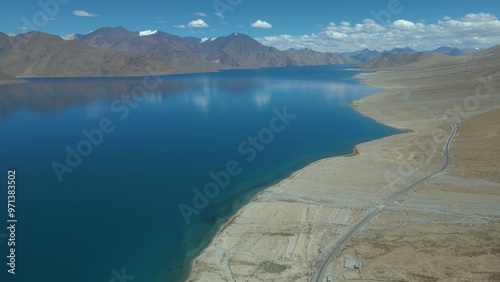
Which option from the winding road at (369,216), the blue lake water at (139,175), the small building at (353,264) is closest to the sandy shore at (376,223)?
the small building at (353,264)

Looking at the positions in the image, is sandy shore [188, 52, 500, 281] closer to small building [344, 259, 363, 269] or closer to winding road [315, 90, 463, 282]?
small building [344, 259, 363, 269]

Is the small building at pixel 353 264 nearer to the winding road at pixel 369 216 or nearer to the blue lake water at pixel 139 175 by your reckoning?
the winding road at pixel 369 216

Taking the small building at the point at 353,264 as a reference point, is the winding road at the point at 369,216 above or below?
above

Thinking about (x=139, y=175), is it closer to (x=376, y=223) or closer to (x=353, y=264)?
(x=376, y=223)

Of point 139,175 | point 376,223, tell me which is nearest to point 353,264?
point 376,223

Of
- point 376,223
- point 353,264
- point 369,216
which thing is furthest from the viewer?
point 369,216

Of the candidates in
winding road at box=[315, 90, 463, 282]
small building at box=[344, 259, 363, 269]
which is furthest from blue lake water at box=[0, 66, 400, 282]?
small building at box=[344, 259, 363, 269]

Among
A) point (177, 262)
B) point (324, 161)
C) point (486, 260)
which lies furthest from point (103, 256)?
point (324, 161)
